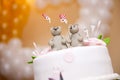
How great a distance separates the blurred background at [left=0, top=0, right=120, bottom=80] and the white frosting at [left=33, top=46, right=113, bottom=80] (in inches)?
43.4

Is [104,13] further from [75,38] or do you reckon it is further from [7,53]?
[75,38]

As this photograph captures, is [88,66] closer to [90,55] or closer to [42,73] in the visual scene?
[90,55]

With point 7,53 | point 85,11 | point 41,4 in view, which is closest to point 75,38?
point 85,11

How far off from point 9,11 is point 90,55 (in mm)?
1516

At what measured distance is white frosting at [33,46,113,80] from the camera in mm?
1250

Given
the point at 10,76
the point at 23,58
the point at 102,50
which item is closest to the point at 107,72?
the point at 102,50

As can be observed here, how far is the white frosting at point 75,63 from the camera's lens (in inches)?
49.2

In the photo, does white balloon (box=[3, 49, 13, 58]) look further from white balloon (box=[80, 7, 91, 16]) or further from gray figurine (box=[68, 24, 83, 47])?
gray figurine (box=[68, 24, 83, 47])

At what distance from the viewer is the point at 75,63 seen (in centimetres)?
126

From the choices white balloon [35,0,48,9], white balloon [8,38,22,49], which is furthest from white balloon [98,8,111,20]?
white balloon [8,38,22,49]

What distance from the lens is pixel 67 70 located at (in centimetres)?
125

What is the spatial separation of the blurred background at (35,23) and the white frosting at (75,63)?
1102 millimetres

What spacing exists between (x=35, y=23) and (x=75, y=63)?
1.42 meters

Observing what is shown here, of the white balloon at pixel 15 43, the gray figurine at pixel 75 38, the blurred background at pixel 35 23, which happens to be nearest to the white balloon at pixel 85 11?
the blurred background at pixel 35 23
